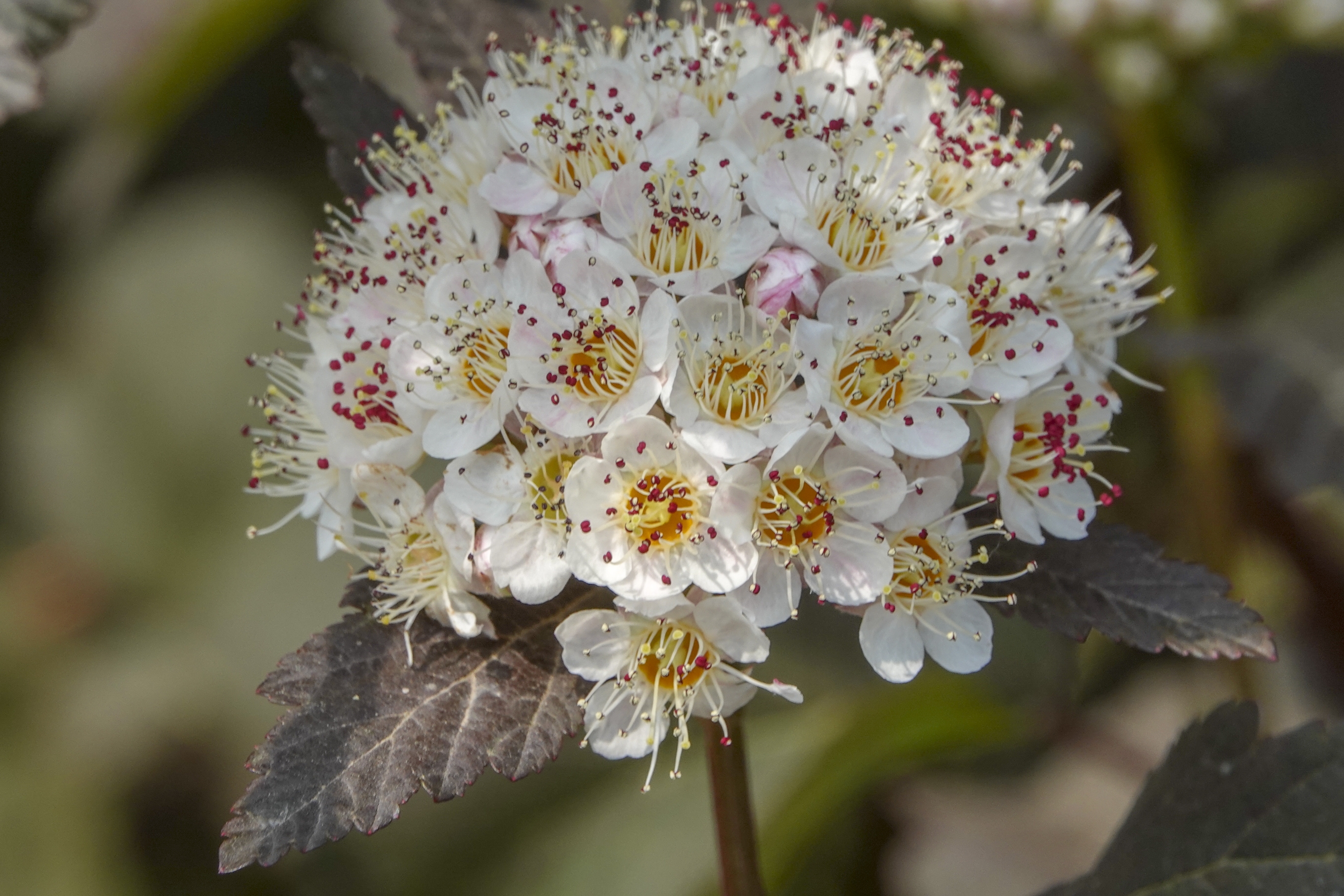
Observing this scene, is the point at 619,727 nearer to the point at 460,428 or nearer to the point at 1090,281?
the point at 460,428

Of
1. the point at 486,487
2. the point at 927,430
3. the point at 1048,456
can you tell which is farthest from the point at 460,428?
the point at 1048,456

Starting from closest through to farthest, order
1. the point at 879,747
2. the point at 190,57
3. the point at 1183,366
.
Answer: the point at 879,747 < the point at 1183,366 < the point at 190,57

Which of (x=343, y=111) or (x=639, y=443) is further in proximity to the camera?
(x=343, y=111)

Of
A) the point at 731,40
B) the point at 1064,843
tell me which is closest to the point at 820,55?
the point at 731,40

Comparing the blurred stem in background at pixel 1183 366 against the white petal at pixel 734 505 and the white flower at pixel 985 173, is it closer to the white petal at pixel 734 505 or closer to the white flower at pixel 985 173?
the white flower at pixel 985 173

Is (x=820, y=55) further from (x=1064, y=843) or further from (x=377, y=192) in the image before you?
(x=1064, y=843)

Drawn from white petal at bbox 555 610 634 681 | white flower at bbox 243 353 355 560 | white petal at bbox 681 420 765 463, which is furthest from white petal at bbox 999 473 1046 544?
white flower at bbox 243 353 355 560

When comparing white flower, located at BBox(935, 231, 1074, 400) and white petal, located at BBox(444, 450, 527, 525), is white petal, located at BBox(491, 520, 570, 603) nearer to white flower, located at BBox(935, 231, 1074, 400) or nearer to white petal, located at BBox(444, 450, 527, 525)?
white petal, located at BBox(444, 450, 527, 525)
